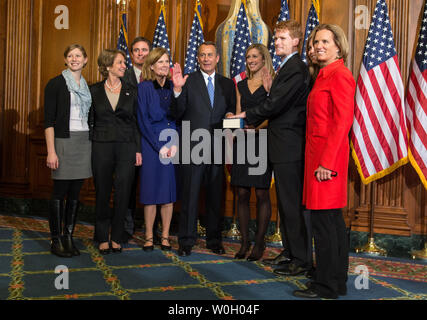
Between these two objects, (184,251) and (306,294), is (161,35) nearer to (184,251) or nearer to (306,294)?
(184,251)

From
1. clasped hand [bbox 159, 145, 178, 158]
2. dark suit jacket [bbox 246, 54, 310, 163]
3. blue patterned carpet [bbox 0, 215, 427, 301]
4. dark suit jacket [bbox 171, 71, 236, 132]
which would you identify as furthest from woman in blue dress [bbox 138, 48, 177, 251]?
dark suit jacket [bbox 246, 54, 310, 163]

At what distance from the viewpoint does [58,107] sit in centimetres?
375

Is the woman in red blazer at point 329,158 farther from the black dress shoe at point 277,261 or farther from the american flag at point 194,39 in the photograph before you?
the american flag at point 194,39

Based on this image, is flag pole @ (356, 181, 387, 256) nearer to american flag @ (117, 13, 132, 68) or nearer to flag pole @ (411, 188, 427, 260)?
flag pole @ (411, 188, 427, 260)

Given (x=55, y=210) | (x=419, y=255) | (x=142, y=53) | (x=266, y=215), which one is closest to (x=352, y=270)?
(x=266, y=215)

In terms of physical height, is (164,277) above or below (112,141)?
below


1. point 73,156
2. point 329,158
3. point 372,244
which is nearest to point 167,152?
point 73,156

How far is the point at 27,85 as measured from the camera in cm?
664

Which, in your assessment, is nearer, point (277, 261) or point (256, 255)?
point (277, 261)

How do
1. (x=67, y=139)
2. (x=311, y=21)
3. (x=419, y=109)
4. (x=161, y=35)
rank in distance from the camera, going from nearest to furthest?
(x=67, y=139)
(x=419, y=109)
(x=311, y=21)
(x=161, y=35)

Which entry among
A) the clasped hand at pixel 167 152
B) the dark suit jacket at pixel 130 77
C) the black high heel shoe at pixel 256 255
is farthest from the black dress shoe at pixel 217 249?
the dark suit jacket at pixel 130 77

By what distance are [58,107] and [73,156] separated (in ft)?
1.44

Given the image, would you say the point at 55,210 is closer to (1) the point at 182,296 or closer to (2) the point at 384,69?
(1) the point at 182,296

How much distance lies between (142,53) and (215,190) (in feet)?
5.46
